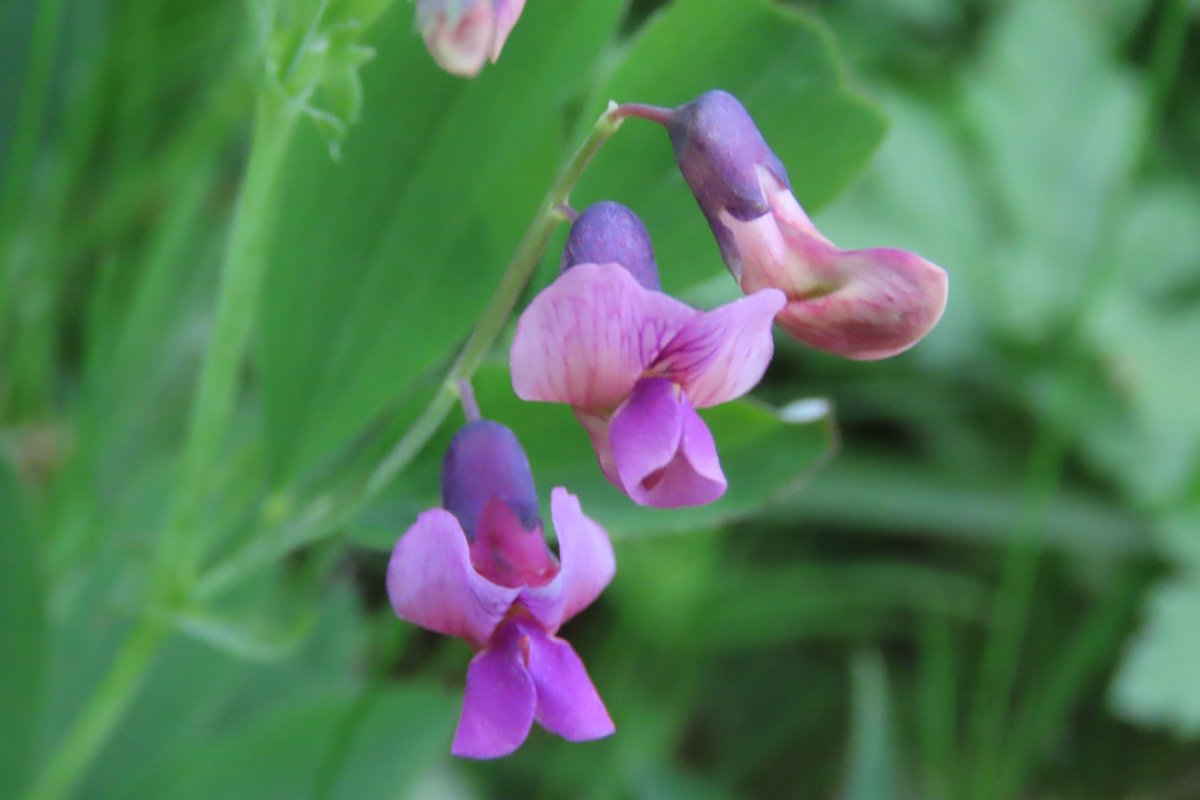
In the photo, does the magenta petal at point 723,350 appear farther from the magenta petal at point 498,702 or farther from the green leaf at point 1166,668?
the green leaf at point 1166,668

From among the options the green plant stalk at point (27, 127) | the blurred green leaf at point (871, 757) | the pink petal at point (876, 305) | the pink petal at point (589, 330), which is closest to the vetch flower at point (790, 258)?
the pink petal at point (876, 305)

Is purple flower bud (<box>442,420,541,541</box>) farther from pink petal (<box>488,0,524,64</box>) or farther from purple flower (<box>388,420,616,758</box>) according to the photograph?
pink petal (<box>488,0,524,64</box>)

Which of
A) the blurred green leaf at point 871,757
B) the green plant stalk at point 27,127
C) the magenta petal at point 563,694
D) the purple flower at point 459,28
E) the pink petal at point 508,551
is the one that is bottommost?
the blurred green leaf at point 871,757

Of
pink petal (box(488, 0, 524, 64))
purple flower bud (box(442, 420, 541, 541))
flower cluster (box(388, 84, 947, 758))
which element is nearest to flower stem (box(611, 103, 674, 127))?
flower cluster (box(388, 84, 947, 758))

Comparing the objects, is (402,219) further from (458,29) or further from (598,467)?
(458,29)

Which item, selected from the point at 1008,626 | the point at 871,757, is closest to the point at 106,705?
the point at 871,757
